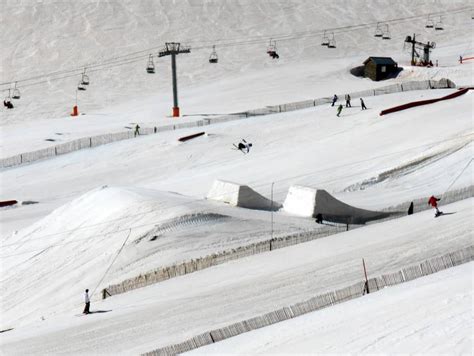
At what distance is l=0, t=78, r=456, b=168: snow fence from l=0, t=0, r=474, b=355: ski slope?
110 centimetres

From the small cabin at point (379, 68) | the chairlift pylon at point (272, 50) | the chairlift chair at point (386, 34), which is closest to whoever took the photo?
the small cabin at point (379, 68)

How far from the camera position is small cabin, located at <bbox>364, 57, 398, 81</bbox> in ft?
222

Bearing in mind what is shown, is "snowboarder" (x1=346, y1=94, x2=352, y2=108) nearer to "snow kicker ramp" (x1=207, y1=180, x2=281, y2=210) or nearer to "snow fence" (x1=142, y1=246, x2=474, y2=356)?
"snow kicker ramp" (x1=207, y1=180, x2=281, y2=210)

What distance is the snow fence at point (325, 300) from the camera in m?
20.0

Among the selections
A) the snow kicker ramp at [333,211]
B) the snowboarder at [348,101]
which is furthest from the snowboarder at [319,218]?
the snowboarder at [348,101]

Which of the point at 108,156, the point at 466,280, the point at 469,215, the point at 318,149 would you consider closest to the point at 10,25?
the point at 108,156

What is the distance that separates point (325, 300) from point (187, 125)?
3159cm

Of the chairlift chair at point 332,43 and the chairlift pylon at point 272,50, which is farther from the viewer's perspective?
the chairlift chair at point 332,43

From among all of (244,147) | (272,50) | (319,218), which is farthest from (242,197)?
(272,50)

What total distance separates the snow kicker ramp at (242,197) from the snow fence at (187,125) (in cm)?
1781

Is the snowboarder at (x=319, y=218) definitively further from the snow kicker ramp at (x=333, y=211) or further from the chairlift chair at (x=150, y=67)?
the chairlift chair at (x=150, y=67)

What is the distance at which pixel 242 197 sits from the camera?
32469 millimetres

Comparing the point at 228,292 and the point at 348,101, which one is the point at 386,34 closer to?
the point at 348,101

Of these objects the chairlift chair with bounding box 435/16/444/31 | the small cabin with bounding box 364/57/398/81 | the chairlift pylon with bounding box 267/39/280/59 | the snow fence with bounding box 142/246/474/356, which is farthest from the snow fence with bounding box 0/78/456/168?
the snow fence with bounding box 142/246/474/356
